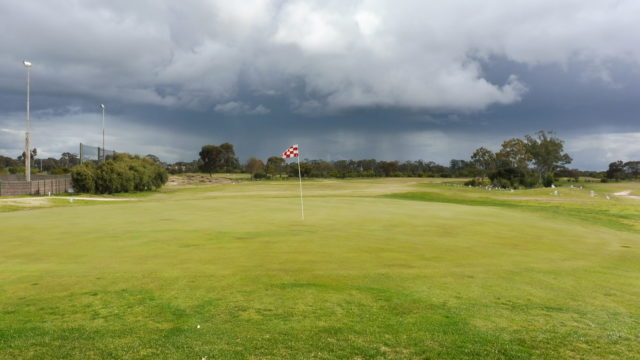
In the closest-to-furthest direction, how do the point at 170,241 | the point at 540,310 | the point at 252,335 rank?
the point at 252,335
the point at 540,310
the point at 170,241

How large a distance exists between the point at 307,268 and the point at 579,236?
52.2ft

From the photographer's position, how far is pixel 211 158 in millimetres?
154625

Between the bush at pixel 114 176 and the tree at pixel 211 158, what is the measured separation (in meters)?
73.8

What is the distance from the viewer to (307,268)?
12.2 m

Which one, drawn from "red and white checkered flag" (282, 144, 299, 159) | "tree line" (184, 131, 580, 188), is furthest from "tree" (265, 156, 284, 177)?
"red and white checkered flag" (282, 144, 299, 159)

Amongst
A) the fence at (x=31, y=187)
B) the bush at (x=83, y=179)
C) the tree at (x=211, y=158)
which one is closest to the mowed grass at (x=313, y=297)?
the fence at (x=31, y=187)

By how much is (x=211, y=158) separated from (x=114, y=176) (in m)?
91.8

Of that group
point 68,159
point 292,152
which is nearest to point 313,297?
point 292,152

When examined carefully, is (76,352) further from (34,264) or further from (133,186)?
(133,186)

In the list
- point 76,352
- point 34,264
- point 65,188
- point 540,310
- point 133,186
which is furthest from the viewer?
point 133,186

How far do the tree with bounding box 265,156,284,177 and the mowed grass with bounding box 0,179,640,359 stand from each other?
139044 mm

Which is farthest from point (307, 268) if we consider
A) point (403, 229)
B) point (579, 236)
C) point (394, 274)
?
point (579, 236)

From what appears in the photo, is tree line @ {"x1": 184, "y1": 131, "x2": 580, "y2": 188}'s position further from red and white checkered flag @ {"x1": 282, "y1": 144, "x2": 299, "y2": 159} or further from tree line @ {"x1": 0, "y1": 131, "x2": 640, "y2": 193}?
red and white checkered flag @ {"x1": 282, "y1": 144, "x2": 299, "y2": 159}

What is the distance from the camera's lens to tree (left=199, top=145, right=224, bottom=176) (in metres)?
153
